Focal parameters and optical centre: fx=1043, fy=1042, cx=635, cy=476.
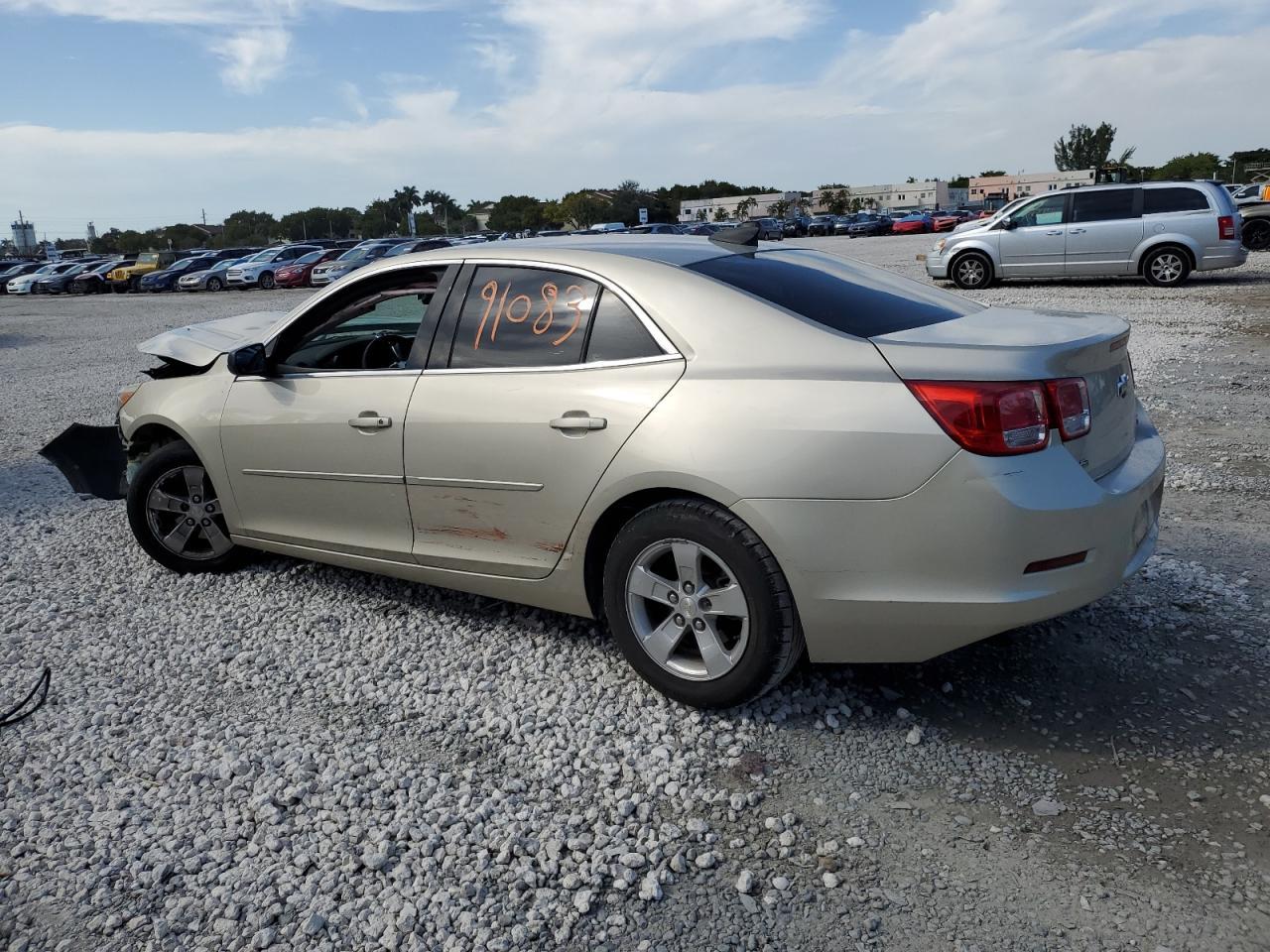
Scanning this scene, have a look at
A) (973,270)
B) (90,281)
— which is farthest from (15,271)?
(973,270)

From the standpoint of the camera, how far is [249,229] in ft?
404

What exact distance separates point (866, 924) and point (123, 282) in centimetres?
4730

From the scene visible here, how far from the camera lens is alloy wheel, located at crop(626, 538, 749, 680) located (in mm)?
3400

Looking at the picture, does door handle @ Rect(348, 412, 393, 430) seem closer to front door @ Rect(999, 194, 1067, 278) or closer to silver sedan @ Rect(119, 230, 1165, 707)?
silver sedan @ Rect(119, 230, 1165, 707)

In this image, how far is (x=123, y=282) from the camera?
43.5m

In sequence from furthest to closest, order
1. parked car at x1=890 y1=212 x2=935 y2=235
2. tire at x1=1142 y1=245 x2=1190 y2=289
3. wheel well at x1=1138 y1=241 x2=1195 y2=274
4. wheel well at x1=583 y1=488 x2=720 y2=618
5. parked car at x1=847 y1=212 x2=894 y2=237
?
parked car at x1=847 y1=212 x2=894 y2=237, parked car at x1=890 y1=212 x2=935 y2=235, tire at x1=1142 y1=245 x2=1190 y2=289, wheel well at x1=1138 y1=241 x2=1195 y2=274, wheel well at x1=583 y1=488 x2=720 y2=618

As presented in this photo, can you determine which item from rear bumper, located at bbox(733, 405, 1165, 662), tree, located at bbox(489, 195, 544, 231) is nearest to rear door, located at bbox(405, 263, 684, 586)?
rear bumper, located at bbox(733, 405, 1165, 662)

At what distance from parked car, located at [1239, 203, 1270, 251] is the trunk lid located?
2417 centimetres

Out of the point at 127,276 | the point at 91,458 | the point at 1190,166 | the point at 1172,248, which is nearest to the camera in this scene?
the point at 91,458

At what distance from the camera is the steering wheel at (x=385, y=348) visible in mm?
4625

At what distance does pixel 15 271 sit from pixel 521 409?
181ft

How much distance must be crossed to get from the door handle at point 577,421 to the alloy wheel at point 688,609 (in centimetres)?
45

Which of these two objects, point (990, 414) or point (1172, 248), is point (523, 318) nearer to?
point (990, 414)

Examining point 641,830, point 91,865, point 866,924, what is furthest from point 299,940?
point 866,924
